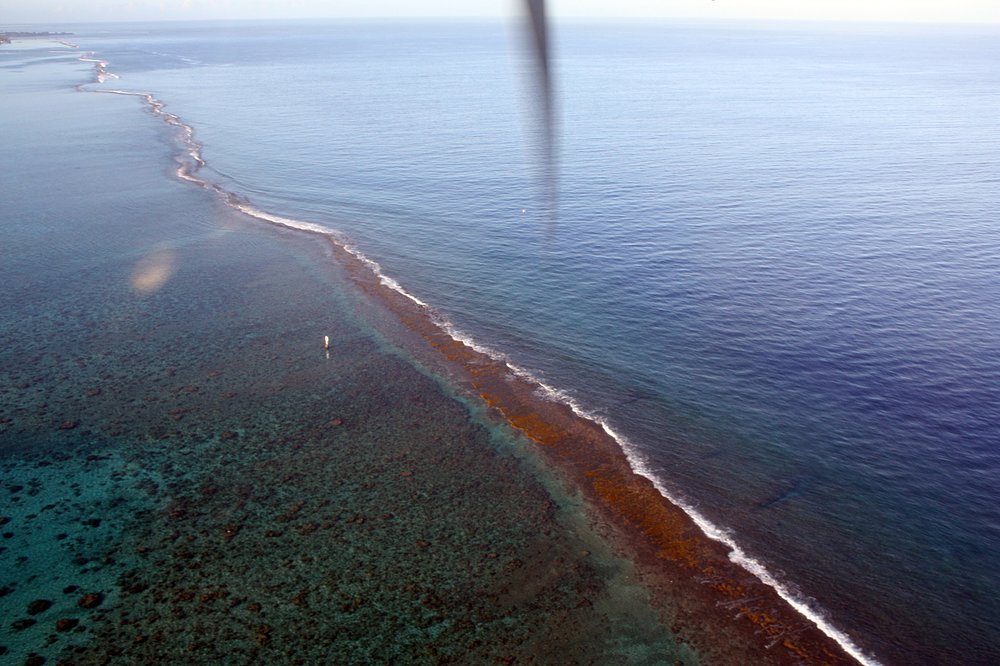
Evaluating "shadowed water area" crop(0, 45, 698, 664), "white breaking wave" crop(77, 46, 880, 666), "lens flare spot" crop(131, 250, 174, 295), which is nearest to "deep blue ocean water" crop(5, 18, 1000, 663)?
"white breaking wave" crop(77, 46, 880, 666)

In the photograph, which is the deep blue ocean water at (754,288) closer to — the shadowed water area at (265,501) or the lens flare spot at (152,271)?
the shadowed water area at (265,501)

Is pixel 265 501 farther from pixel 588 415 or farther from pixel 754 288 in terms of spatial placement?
pixel 754 288

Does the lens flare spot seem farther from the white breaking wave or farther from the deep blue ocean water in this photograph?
the deep blue ocean water

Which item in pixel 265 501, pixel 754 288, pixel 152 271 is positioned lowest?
pixel 265 501

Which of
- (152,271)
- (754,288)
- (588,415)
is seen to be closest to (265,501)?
(588,415)

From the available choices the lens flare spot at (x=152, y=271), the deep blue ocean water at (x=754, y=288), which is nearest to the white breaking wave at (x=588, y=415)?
the deep blue ocean water at (x=754, y=288)

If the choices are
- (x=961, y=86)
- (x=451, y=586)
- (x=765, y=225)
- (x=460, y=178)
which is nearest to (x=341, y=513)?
(x=451, y=586)

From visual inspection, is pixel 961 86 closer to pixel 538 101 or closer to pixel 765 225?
pixel 765 225
